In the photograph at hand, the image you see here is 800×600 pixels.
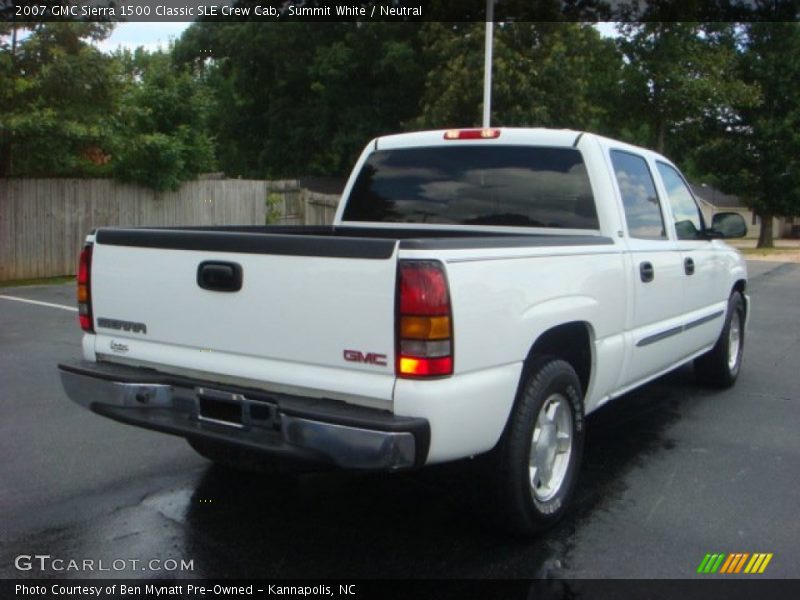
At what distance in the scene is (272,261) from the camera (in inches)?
139

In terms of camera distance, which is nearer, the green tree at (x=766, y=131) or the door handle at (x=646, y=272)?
the door handle at (x=646, y=272)

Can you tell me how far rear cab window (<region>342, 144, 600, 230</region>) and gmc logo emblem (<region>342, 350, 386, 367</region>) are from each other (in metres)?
1.98

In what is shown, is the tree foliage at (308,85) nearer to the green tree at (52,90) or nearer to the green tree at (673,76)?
the green tree at (673,76)

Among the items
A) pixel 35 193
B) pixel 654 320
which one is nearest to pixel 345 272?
pixel 654 320

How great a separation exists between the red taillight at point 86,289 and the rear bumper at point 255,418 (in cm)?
24

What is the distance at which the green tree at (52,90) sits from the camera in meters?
13.5

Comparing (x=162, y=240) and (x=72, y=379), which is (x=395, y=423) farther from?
(x=72, y=379)

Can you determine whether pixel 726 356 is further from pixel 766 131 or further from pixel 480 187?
pixel 766 131

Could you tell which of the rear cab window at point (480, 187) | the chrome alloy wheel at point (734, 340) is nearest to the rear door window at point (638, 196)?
the rear cab window at point (480, 187)

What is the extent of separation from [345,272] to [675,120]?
2990cm

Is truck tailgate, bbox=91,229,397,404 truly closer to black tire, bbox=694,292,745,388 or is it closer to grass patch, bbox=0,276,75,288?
black tire, bbox=694,292,745,388

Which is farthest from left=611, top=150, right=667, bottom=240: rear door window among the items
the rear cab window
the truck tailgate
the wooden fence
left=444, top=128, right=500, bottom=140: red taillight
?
the wooden fence

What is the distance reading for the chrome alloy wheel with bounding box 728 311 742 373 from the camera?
7.20 m

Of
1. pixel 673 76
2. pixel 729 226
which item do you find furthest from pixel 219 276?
pixel 673 76
